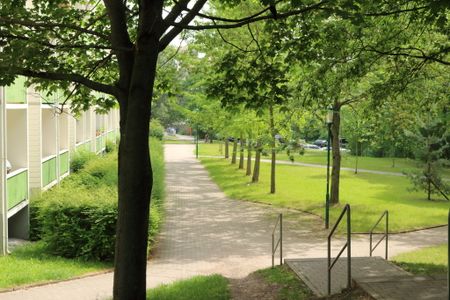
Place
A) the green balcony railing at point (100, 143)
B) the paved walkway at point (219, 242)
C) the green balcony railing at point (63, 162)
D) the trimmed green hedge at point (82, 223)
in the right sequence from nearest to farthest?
the paved walkway at point (219, 242) < the trimmed green hedge at point (82, 223) < the green balcony railing at point (63, 162) < the green balcony railing at point (100, 143)

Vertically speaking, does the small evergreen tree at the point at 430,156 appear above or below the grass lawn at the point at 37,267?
above

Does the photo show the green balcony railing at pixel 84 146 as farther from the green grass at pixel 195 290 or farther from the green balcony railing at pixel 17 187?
the green grass at pixel 195 290

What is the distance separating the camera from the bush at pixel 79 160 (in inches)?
949

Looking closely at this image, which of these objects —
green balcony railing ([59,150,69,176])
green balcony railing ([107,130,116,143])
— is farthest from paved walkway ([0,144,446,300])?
green balcony railing ([107,130,116,143])

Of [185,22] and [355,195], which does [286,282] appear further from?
[355,195]

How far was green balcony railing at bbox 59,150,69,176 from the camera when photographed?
21730 mm

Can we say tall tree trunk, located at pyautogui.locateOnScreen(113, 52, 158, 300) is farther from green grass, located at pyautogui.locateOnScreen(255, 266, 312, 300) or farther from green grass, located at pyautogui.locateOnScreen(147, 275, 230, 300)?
green grass, located at pyautogui.locateOnScreen(255, 266, 312, 300)

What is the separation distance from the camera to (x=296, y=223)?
63.9 feet

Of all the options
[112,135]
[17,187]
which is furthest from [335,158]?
[112,135]

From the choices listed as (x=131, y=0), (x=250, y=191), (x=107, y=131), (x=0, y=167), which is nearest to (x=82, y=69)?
(x=131, y=0)

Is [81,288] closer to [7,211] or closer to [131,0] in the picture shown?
[7,211]

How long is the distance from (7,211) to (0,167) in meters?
1.24

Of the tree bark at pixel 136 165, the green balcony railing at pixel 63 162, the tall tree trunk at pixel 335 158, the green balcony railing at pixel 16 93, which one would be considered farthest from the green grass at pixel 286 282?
the green balcony railing at pixel 63 162

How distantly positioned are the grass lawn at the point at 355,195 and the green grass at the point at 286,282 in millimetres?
7740
